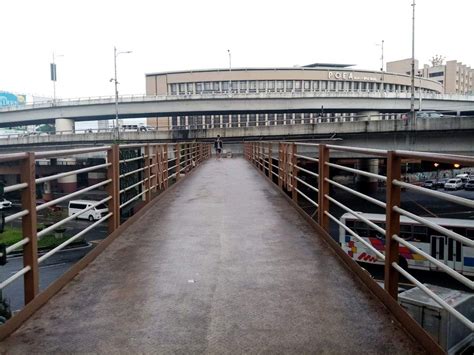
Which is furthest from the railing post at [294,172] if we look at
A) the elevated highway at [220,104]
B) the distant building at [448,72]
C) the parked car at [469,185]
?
the distant building at [448,72]

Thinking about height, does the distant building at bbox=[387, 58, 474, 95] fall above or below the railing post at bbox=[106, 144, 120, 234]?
above

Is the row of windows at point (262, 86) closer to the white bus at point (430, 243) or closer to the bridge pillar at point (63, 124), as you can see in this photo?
the bridge pillar at point (63, 124)

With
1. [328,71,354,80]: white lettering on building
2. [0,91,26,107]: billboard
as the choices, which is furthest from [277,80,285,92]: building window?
[0,91,26,107]: billboard

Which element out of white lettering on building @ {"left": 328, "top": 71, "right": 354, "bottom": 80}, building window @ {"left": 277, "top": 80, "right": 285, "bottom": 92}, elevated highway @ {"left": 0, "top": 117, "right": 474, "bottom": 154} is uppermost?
white lettering on building @ {"left": 328, "top": 71, "right": 354, "bottom": 80}

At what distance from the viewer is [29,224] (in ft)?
12.2

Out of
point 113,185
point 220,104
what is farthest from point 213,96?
point 113,185

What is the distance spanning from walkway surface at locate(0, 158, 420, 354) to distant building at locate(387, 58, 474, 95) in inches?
4986

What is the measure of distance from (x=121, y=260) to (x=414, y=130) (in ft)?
88.3

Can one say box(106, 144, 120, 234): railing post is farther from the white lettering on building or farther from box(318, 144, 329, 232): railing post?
the white lettering on building

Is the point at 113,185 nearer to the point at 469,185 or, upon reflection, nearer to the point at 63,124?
the point at 63,124

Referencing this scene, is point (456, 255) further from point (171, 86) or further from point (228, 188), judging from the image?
point (171, 86)

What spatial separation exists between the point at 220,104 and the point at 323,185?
45941 millimetres

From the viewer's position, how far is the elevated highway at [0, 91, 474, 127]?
5097 cm

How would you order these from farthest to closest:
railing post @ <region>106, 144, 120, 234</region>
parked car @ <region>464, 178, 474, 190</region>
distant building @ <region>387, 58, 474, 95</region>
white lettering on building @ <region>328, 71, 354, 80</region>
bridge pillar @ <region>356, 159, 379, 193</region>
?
distant building @ <region>387, 58, 474, 95</region>
white lettering on building @ <region>328, 71, 354, 80</region>
parked car @ <region>464, 178, 474, 190</region>
bridge pillar @ <region>356, 159, 379, 193</region>
railing post @ <region>106, 144, 120, 234</region>
